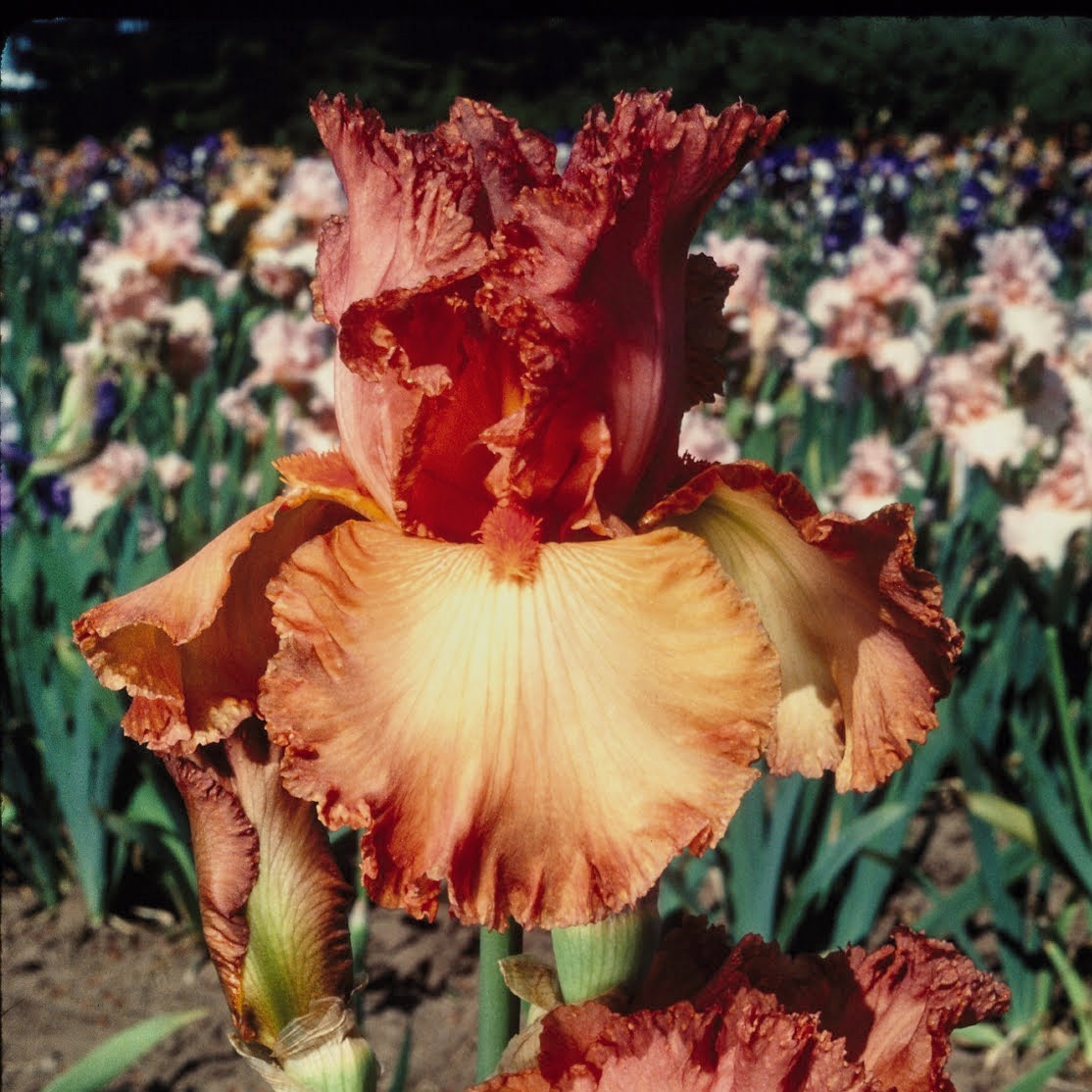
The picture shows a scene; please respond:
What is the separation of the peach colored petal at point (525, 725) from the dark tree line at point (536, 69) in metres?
0.66

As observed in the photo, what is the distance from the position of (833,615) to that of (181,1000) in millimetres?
1929

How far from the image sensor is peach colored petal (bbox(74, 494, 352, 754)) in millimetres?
577

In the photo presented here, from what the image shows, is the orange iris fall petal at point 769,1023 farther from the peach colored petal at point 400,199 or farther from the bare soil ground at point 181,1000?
the bare soil ground at point 181,1000

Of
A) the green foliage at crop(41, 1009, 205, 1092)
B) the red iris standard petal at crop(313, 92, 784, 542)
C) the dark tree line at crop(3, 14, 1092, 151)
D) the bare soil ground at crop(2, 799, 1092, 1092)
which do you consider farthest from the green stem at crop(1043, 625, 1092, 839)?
the red iris standard petal at crop(313, 92, 784, 542)

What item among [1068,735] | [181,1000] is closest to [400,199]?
[1068,735]

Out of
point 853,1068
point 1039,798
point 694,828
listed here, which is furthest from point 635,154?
point 1039,798

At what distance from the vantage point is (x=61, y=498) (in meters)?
2.49

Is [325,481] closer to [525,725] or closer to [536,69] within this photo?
[525,725]

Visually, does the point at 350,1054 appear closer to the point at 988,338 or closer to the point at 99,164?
the point at 988,338

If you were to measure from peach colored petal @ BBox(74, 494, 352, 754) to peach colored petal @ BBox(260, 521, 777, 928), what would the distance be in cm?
6

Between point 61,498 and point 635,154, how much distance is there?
7.25ft

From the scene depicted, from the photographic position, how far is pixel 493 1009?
662 millimetres

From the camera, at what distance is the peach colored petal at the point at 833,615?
0.58 metres

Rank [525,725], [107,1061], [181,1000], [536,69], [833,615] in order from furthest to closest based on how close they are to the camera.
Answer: [536,69] < [181,1000] < [107,1061] < [833,615] < [525,725]
